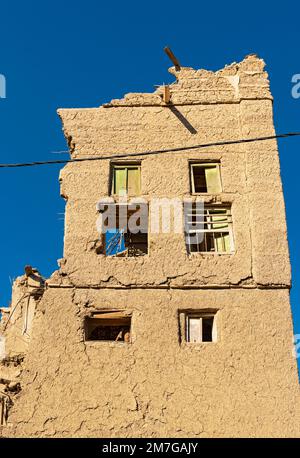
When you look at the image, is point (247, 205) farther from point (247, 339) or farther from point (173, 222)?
point (247, 339)

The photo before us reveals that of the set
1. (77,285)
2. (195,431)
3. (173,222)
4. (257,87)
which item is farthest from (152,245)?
(257,87)

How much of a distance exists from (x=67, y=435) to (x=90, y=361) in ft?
5.26

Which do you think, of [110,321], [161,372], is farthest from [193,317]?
[110,321]

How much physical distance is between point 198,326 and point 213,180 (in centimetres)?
397

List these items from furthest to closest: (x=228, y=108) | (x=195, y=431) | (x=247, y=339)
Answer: (x=228, y=108)
(x=247, y=339)
(x=195, y=431)

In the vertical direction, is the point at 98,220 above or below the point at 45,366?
above

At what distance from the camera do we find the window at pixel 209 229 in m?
14.3

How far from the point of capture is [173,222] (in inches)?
559

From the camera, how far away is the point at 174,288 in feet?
43.9

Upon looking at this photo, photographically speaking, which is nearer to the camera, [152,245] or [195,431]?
[195,431]

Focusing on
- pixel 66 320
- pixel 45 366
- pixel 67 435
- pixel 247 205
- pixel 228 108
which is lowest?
pixel 67 435

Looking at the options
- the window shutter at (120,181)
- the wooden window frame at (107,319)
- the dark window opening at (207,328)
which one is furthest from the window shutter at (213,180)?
the wooden window frame at (107,319)

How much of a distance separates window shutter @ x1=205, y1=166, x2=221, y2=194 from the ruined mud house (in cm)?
3

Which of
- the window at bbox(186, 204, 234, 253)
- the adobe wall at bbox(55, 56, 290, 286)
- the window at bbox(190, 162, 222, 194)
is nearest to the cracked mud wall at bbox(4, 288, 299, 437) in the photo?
the adobe wall at bbox(55, 56, 290, 286)
